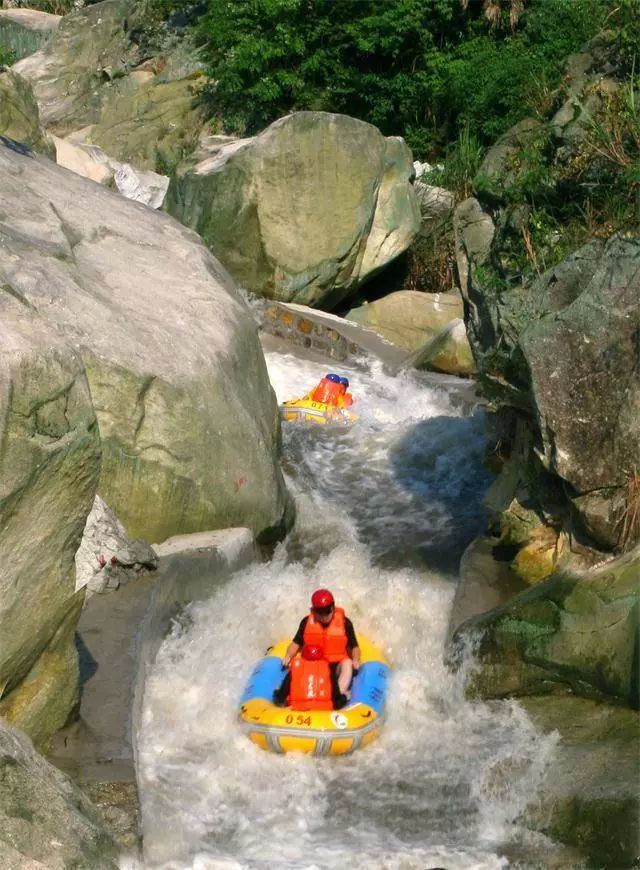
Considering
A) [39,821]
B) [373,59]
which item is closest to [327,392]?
[39,821]

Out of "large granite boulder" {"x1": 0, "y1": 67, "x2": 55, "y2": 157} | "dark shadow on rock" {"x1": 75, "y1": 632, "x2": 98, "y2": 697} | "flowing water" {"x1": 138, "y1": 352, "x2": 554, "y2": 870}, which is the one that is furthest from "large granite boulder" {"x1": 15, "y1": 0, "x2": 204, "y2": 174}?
"dark shadow on rock" {"x1": 75, "y1": 632, "x2": 98, "y2": 697}

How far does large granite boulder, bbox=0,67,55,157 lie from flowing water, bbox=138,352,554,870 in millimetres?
6749

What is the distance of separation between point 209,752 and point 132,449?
237 cm

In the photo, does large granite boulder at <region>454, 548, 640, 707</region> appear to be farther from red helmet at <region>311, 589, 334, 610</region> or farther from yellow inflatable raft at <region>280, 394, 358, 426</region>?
yellow inflatable raft at <region>280, 394, 358, 426</region>

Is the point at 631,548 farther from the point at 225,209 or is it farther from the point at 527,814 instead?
the point at 225,209

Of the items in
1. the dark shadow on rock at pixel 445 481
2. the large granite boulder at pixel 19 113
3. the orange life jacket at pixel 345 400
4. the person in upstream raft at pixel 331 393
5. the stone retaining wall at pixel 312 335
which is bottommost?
the stone retaining wall at pixel 312 335

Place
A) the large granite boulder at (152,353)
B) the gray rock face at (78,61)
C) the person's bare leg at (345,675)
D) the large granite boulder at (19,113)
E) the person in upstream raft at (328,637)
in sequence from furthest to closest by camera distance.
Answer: the gray rock face at (78,61) < the large granite boulder at (19,113) < the large granite boulder at (152,353) < the person in upstream raft at (328,637) < the person's bare leg at (345,675)

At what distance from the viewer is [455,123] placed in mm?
22797

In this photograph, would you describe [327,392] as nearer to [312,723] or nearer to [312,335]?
[312,335]

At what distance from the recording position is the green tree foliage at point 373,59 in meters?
22.1

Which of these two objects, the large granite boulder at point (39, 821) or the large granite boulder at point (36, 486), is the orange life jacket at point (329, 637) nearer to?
the large granite boulder at point (36, 486)

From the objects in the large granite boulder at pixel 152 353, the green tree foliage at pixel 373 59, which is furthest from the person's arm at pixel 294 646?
the green tree foliage at pixel 373 59

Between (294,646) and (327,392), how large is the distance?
20.0ft

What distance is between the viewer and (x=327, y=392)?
44.7 ft
